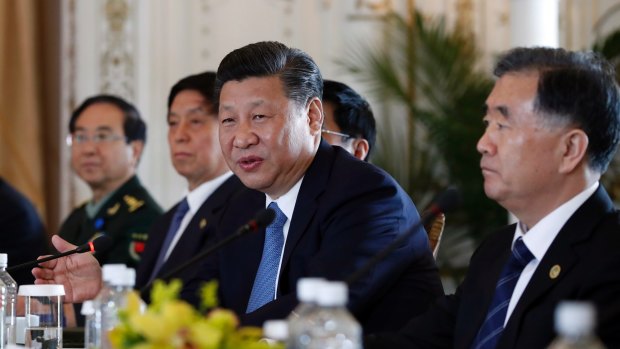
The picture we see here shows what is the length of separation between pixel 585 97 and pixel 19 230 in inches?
137

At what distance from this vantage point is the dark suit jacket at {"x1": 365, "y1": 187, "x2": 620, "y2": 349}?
2.10 m

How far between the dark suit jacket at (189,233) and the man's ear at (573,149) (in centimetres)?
179

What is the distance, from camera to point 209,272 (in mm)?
3402

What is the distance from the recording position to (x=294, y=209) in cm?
290

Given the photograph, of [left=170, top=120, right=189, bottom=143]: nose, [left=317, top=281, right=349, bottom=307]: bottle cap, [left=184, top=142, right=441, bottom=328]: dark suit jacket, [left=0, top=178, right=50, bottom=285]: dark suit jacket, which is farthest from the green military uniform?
[left=317, top=281, right=349, bottom=307]: bottle cap

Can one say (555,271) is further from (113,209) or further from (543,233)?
(113,209)

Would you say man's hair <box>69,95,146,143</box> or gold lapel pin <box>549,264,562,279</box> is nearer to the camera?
gold lapel pin <box>549,264,562,279</box>

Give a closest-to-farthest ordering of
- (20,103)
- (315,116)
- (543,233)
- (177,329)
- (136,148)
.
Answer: (177,329) → (543,233) → (315,116) → (136,148) → (20,103)

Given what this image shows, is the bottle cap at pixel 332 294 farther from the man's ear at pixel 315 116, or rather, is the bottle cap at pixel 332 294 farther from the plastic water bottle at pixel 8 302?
the man's ear at pixel 315 116

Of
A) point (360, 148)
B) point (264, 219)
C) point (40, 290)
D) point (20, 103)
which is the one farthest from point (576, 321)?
point (20, 103)


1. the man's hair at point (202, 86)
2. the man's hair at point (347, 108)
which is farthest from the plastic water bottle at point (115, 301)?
the man's hair at point (202, 86)

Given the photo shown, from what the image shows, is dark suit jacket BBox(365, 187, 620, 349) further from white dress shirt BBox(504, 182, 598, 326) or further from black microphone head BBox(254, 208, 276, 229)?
black microphone head BBox(254, 208, 276, 229)

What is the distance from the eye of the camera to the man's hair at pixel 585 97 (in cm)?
227

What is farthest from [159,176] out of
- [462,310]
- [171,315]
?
[171,315]
